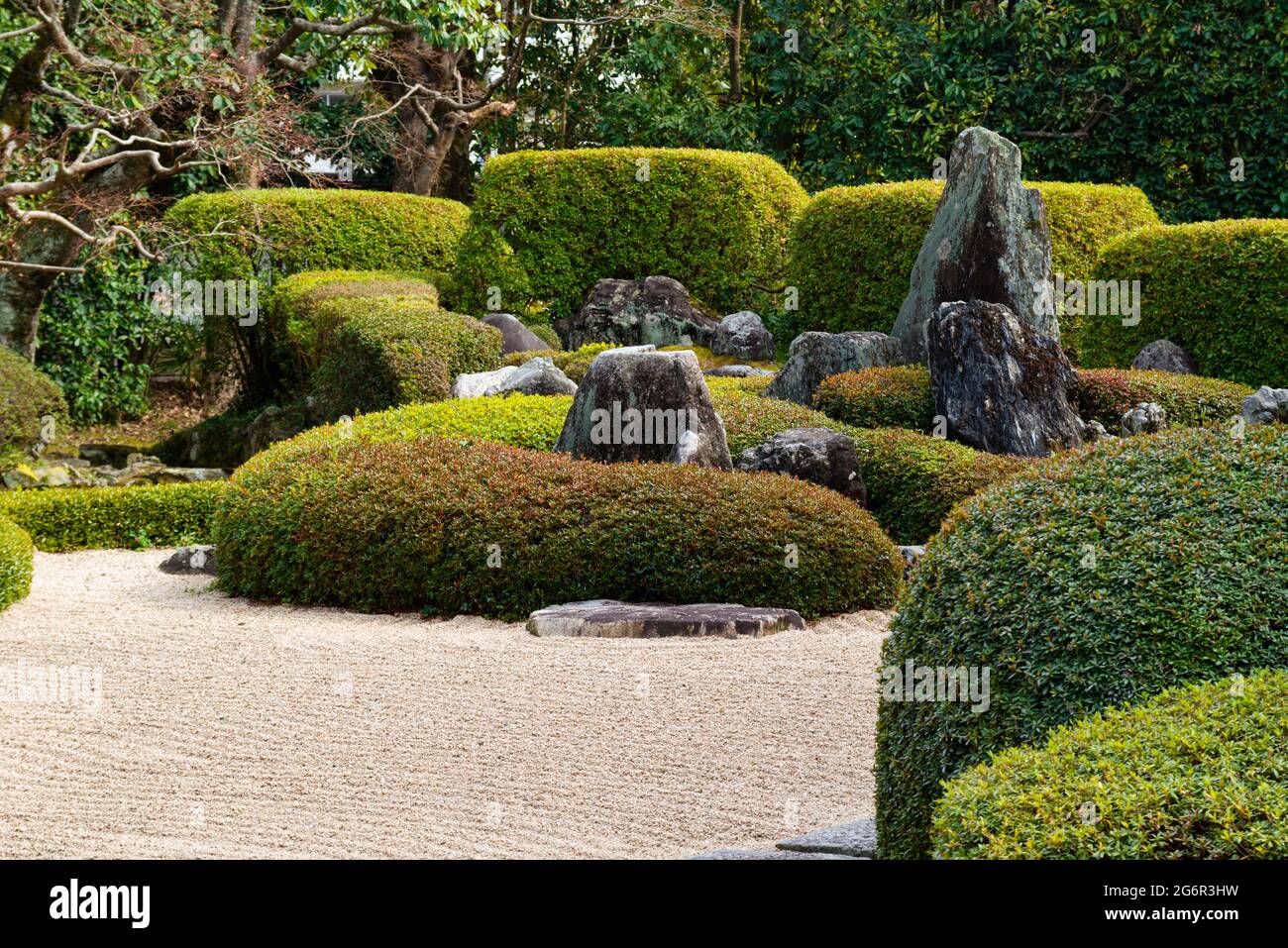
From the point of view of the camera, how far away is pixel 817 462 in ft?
31.0

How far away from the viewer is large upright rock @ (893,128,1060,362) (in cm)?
1222

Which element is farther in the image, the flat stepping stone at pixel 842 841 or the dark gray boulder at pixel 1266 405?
the dark gray boulder at pixel 1266 405

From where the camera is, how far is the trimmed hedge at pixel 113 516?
436 inches

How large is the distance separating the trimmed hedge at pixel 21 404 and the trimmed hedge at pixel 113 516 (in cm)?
202

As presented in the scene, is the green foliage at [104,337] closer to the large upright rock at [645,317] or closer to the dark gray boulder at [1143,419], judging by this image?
the large upright rock at [645,317]

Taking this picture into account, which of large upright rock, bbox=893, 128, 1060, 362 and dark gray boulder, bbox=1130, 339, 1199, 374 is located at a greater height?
large upright rock, bbox=893, 128, 1060, 362

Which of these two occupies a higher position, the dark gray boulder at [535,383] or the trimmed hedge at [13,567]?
the dark gray boulder at [535,383]

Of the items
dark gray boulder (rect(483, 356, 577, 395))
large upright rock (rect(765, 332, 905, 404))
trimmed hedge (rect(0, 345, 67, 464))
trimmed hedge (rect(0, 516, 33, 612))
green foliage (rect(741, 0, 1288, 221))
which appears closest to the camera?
trimmed hedge (rect(0, 516, 33, 612))

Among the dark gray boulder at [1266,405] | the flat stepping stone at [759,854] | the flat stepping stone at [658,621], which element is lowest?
the flat stepping stone at [658,621]

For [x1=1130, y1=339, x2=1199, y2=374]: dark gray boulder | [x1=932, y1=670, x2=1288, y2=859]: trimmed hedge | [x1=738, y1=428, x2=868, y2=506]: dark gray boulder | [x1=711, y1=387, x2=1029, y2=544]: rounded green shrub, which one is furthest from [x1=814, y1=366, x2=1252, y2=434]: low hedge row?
[x1=932, y1=670, x2=1288, y2=859]: trimmed hedge

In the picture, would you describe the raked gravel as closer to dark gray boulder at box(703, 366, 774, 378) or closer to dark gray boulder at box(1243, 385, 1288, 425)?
dark gray boulder at box(1243, 385, 1288, 425)

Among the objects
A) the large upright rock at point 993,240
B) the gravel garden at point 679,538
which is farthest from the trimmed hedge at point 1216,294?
the large upright rock at point 993,240

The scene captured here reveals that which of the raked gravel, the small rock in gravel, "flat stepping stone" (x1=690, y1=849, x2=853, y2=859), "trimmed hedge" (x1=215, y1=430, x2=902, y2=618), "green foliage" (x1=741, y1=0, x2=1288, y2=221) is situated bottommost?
the small rock in gravel
